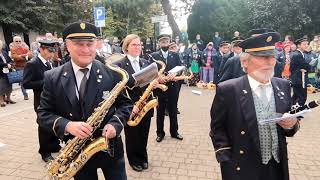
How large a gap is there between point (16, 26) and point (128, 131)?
21.4 m

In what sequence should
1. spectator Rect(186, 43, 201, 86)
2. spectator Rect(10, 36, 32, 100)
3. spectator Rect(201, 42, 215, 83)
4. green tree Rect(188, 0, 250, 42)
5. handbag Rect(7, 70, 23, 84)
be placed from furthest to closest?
green tree Rect(188, 0, 250, 42) → spectator Rect(186, 43, 201, 86) → spectator Rect(201, 42, 215, 83) → spectator Rect(10, 36, 32, 100) → handbag Rect(7, 70, 23, 84)

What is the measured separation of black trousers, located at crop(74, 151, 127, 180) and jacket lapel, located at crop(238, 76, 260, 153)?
4.18ft

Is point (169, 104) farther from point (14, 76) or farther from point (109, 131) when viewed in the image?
point (14, 76)

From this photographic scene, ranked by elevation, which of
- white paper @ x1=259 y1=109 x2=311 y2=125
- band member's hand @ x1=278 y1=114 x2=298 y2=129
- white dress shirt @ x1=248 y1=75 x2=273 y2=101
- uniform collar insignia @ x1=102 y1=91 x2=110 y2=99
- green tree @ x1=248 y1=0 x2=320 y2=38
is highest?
green tree @ x1=248 y1=0 x2=320 y2=38

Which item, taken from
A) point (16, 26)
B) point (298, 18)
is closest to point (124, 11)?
point (16, 26)

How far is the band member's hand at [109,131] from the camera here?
3004 mm

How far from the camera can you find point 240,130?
2.99m

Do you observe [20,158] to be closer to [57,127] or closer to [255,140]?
[57,127]

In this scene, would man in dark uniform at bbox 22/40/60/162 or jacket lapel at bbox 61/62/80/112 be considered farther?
man in dark uniform at bbox 22/40/60/162

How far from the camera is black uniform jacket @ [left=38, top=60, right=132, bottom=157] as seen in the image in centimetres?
306

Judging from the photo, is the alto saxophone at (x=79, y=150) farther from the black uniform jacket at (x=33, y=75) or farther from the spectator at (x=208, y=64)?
the spectator at (x=208, y=64)

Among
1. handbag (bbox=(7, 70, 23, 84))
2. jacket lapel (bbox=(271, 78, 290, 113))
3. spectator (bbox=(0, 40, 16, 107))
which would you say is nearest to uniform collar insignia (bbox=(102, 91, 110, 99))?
jacket lapel (bbox=(271, 78, 290, 113))

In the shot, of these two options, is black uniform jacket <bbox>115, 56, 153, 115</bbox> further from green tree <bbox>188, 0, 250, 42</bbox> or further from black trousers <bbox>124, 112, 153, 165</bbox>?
green tree <bbox>188, 0, 250, 42</bbox>

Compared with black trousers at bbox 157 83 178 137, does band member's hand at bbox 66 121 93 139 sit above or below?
above
